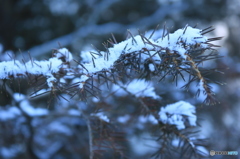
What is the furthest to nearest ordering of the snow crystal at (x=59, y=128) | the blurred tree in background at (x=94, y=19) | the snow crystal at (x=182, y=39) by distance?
the blurred tree in background at (x=94, y=19) → the snow crystal at (x=59, y=128) → the snow crystal at (x=182, y=39)

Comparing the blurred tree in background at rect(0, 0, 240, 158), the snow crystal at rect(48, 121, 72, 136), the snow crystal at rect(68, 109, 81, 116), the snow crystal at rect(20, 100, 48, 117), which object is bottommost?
the snow crystal at rect(48, 121, 72, 136)

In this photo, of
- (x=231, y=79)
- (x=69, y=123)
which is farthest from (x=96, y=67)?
(x=231, y=79)

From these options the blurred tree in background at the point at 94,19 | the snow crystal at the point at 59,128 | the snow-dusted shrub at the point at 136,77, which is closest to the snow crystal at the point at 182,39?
the snow-dusted shrub at the point at 136,77

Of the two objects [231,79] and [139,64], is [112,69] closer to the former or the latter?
[139,64]

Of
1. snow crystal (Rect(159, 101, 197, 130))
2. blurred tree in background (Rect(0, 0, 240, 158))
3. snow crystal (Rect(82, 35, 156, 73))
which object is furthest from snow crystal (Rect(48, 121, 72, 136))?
blurred tree in background (Rect(0, 0, 240, 158))

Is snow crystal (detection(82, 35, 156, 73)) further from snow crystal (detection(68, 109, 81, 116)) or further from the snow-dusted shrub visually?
snow crystal (detection(68, 109, 81, 116))

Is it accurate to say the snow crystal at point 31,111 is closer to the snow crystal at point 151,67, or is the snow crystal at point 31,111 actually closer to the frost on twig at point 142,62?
Result: the frost on twig at point 142,62

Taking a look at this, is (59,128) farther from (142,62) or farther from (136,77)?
(142,62)

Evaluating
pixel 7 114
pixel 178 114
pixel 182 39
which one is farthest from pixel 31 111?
pixel 182 39
